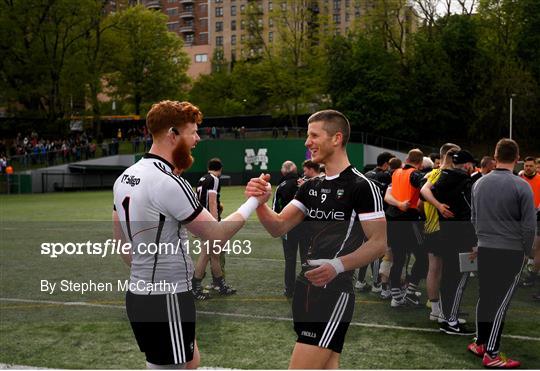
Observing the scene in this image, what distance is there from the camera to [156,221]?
149 inches

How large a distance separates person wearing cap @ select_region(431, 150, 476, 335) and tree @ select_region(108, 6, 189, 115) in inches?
2271

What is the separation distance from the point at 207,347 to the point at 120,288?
4.03 meters

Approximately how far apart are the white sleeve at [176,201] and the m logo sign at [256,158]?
42.1 metres

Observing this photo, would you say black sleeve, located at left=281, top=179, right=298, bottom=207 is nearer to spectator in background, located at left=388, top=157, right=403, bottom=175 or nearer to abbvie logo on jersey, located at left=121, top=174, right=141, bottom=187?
spectator in background, located at left=388, top=157, right=403, bottom=175

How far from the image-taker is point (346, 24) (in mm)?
108000

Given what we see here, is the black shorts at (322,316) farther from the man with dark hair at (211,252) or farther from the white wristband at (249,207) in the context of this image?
the man with dark hair at (211,252)

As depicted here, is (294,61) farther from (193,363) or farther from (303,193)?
(193,363)

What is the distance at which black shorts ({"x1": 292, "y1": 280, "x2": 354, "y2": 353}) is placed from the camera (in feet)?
13.7

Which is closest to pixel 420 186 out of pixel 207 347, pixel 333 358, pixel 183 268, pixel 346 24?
pixel 207 347

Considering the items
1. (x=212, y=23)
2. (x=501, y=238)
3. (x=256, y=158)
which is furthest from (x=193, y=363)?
(x=212, y=23)

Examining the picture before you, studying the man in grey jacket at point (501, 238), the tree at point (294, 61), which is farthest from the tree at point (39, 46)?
the man in grey jacket at point (501, 238)

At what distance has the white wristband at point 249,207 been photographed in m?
4.04

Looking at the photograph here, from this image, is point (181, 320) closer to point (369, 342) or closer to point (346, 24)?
point (369, 342)

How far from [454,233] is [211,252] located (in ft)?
12.1
